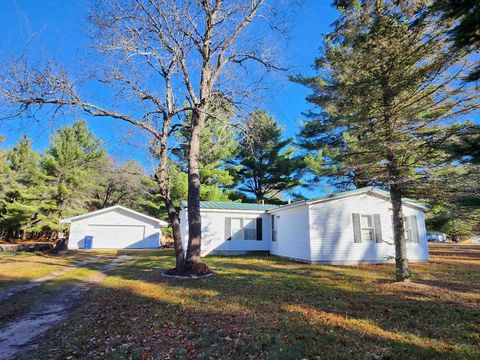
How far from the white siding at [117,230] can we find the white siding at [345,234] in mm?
17083

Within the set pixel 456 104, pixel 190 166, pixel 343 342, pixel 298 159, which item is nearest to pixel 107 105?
pixel 190 166

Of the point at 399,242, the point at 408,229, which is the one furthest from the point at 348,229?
the point at 399,242

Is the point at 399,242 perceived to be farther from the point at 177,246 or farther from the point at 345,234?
the point at 177,246

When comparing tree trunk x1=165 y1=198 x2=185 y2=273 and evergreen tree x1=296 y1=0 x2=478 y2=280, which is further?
tree trunk x1=165 y1=198 x2=185 y2=273

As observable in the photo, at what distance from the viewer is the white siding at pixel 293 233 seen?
13492mm

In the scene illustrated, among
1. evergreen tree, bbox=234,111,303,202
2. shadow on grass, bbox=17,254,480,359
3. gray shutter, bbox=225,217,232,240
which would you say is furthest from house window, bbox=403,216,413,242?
evergreen tree, bbox=234,111,303,202

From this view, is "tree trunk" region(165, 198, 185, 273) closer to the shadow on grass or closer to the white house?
the shadow on grass

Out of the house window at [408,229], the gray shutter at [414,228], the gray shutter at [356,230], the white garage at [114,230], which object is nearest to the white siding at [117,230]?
the white garage at [114,230]

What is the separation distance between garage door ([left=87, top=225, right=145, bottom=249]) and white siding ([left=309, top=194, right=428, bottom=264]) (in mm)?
17620

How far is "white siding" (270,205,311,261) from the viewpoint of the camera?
13492mm

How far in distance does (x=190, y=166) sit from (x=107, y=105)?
3697 millimetres

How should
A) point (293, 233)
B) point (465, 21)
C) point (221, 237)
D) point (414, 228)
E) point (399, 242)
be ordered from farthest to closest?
point (221, 237), point (293, 233), point (414, 228), point (399, 242), point (465, 21)

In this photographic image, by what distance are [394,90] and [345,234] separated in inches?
304

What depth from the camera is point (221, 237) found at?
17609mm
